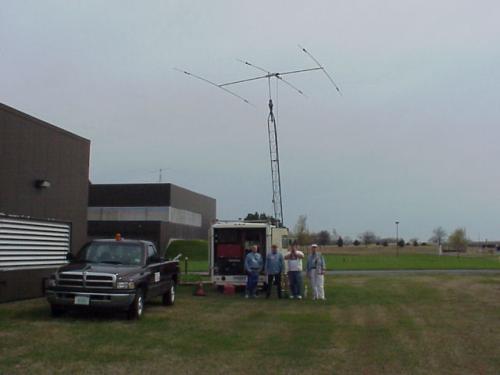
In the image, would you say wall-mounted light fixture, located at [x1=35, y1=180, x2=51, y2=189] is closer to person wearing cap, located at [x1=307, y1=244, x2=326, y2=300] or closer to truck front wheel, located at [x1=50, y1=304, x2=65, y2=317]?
truck front wheel, located at [x1=50, y1=304, x2=65, y2=317]

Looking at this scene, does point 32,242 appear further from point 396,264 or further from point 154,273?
point 396,264

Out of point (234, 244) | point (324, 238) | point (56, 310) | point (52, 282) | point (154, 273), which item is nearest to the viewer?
point (52, 282)

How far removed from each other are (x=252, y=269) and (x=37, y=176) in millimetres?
6468

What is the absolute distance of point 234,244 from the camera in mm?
21812

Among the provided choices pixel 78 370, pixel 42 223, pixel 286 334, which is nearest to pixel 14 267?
pixel 42 223

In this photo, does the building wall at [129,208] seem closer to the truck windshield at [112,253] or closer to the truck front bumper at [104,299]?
the truck windshield at [112,253]

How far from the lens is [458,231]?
113688 mm

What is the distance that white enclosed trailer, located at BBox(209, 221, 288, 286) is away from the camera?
2117 centimetres

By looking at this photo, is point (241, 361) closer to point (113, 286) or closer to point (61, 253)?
point (113, 286)

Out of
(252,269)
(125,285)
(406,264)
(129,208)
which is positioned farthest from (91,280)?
(129,208)

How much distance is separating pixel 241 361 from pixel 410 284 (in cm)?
1780

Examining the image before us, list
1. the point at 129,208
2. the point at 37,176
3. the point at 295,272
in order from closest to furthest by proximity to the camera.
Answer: the point at 37,176
the point at 295,272
the point at 129,208

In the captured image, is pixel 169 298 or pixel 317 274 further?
pixel 317 274

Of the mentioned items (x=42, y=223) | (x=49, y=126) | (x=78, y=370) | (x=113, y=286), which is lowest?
(x=78, y=370)
